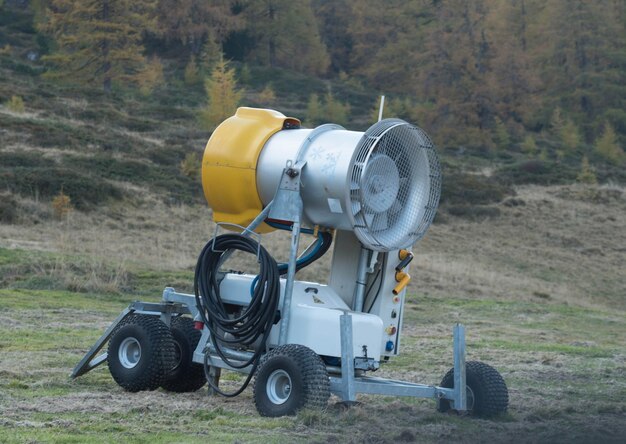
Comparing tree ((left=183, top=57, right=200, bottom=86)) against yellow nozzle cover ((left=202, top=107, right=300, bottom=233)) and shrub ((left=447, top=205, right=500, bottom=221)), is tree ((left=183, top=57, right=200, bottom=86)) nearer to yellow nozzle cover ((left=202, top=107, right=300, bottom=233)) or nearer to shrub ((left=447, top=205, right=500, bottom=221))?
shrub ((left=447, top=205, right=500, bottom=221))

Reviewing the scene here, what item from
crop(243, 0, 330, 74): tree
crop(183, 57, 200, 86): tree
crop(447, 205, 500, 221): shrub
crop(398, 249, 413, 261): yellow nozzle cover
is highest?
crop(243, 0, 330, 74): tree

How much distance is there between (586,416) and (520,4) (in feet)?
290

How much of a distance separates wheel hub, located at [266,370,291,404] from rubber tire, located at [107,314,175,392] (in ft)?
4.58

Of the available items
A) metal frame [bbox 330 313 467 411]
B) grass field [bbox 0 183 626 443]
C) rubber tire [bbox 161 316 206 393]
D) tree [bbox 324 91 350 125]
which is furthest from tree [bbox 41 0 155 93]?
metal frame [bbox 330 313 467 411]

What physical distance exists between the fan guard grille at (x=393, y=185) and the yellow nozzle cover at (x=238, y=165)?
1013mm

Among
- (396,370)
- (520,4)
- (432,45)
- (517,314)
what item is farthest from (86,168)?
(520,4)

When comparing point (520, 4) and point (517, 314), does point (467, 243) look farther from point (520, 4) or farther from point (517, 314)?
point (520, 4)

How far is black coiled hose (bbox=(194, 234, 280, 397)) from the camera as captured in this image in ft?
32.5

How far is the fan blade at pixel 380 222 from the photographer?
10113mm

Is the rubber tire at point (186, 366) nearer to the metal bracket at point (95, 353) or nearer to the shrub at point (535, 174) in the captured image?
the metal bracket at point (95, 353)

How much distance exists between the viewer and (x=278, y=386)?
9.40 metres

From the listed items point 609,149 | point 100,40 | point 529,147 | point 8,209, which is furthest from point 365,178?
point 609,149

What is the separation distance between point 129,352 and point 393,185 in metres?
3.01

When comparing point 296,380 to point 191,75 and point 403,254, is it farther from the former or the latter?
point 191,75
